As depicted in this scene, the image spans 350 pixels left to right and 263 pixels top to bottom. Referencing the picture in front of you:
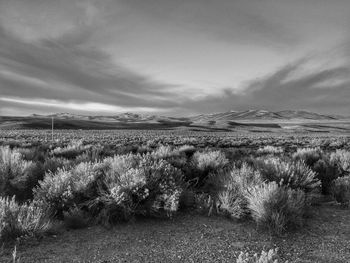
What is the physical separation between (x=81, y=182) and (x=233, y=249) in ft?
9.96

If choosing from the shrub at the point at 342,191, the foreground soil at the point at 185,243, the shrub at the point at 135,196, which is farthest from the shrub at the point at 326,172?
the shrub at the point at 135,196

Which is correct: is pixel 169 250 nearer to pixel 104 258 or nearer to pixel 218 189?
pixel 104 258

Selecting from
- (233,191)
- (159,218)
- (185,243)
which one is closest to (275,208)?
(233,191)

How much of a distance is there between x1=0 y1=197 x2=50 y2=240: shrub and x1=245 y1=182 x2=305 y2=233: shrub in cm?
323

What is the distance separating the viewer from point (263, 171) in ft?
27.0

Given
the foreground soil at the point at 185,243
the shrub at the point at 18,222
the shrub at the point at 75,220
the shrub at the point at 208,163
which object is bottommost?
the foreground soil at the point at 185,243

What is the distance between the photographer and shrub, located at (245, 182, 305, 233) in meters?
5.25

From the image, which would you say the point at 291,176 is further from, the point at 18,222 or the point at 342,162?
the point at 18,222

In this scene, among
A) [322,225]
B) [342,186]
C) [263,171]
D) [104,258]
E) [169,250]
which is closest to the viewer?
[104,258]

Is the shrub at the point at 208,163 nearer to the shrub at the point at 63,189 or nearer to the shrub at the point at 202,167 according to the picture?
the shrub at the point at 202,167

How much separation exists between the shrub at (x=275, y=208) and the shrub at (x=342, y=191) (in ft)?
5.66

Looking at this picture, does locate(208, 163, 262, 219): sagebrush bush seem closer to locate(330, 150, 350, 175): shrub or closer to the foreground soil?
the foreground soil

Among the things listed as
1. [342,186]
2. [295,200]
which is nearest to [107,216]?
[295,200]

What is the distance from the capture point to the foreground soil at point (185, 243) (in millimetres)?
4367
